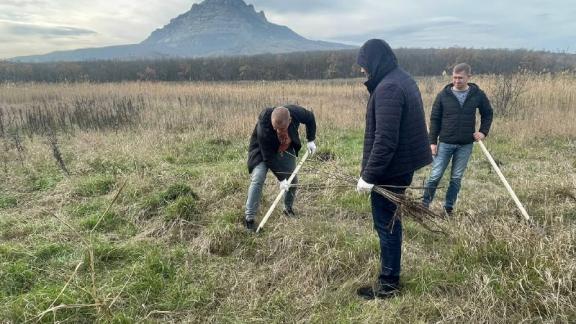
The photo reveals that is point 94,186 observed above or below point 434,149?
below

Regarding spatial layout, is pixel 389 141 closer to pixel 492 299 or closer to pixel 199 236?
pixel 492 299

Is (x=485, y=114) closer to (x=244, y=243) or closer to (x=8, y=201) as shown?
(x=244, y=243)

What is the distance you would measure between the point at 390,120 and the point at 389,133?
3.2 inches

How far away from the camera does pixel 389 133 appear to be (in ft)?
7.64

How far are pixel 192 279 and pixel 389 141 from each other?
6.30ft

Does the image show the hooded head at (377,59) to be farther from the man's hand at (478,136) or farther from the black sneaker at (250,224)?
the black sneaker at (250,224)

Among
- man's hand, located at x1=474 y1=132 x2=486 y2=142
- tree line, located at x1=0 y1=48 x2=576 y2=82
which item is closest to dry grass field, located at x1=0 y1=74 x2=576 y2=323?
man's hand, located at x1=474 y1=132 x2=486 y2=142

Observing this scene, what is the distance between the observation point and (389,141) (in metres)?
2.34

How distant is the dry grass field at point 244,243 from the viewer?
2.58 m

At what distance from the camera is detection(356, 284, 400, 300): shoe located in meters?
2.77

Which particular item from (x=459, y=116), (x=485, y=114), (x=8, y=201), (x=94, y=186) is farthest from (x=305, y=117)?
(x=8, y=201)

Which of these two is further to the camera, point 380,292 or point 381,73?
point 380,292

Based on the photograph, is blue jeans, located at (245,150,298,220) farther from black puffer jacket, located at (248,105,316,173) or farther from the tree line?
the tree line

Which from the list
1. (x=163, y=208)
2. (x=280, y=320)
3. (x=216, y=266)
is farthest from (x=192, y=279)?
(x=163, y=208)
